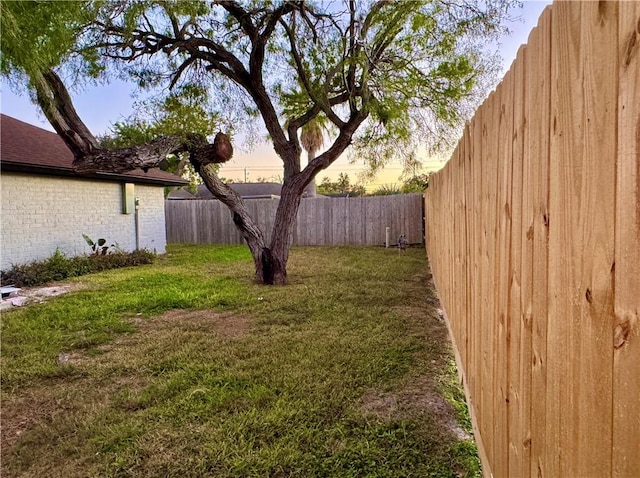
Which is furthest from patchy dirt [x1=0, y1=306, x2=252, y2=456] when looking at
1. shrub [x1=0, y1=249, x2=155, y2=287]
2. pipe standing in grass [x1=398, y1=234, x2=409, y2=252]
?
pipe standing in grass [x1=398, y1=234, x2=409, y2=252]

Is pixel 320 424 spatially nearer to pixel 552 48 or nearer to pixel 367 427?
pixel 367 427

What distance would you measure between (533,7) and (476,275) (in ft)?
15.4

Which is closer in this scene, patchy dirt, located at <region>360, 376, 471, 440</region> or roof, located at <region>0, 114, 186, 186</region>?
patchy dirt, located at <region>360, 376, 471, 440</region>

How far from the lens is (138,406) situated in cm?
253

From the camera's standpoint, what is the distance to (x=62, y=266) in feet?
25.0

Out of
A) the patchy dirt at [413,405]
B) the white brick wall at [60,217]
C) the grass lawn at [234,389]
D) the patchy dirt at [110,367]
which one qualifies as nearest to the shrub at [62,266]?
the white brick wall at [60,217]

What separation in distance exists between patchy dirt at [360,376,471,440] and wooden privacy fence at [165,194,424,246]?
961 centimetres

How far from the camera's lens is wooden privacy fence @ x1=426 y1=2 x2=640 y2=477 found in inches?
25.0

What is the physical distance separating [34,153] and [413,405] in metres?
8.86

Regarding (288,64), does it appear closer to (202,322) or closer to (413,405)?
(202,322)

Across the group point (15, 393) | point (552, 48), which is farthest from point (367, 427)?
point (15, 393)

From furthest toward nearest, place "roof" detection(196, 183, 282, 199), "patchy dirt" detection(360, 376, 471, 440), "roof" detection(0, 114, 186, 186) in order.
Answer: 1. "roof" detection(196, 183, 282, 199)
2. "roof" detection(0, 114, 186, 186)
3. "patchy dirt" detection(360, 376, 471, 440)

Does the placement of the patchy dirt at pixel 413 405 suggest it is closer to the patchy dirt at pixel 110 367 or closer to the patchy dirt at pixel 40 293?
the patchy dirt at pixel 110 367

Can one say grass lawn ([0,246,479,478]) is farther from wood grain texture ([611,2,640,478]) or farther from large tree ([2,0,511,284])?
large tree ([2,0,511,284])
